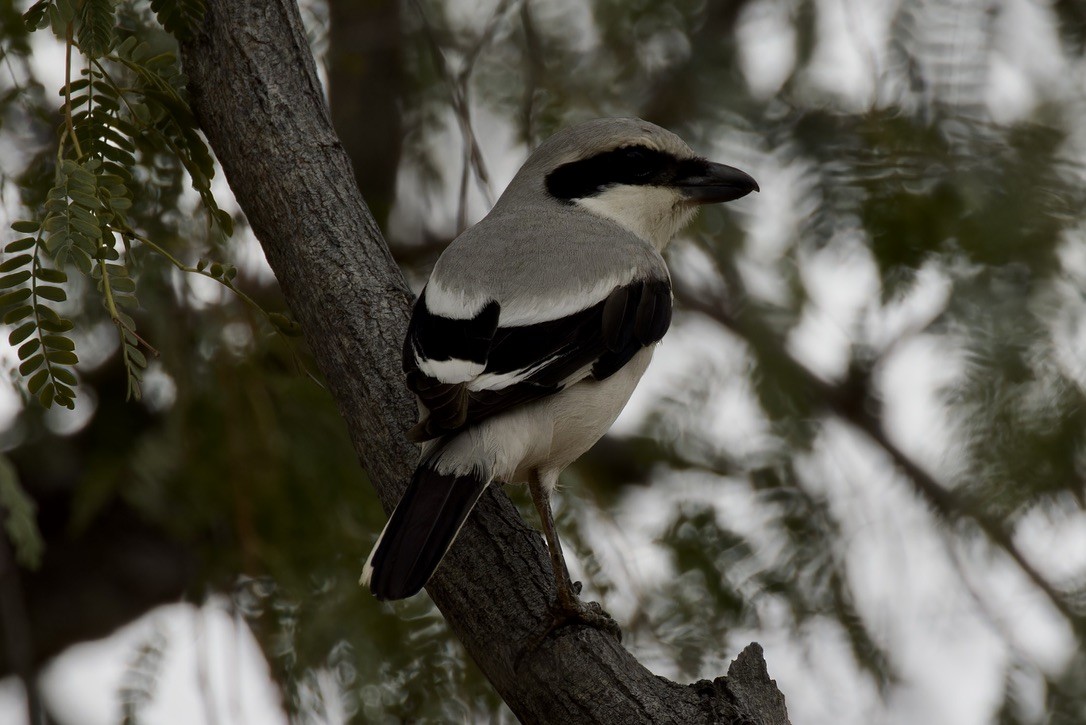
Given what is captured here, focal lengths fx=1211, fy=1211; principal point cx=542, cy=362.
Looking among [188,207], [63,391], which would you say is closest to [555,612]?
[63,391]

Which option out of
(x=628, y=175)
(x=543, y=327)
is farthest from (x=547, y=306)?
(x=628, y=175)

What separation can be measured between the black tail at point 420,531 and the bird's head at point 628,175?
128cm

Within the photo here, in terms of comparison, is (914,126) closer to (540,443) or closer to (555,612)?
(540,443)

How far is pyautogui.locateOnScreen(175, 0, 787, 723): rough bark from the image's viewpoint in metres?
2.75

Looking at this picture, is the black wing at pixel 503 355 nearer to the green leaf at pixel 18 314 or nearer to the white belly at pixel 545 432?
the white belly at pixel 545 432

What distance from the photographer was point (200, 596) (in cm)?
360

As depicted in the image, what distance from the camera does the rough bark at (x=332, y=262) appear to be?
2.75 m

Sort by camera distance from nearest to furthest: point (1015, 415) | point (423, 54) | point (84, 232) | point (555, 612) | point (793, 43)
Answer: point (84, 232) < point (555, 612) < point (1015, 415) < point (793, 43) < point (423, 54)

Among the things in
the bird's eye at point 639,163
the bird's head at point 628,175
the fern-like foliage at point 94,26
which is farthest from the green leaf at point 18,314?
the bird's eye at point 639,163

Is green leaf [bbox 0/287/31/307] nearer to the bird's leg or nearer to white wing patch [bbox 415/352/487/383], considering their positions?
white wing patch [bbox 415/352/487/383]

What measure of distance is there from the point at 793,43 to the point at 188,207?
2122 millimetres

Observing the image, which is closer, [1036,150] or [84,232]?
[84,232]

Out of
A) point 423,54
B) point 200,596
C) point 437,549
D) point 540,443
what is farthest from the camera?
point 423,54

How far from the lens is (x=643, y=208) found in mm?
3717
